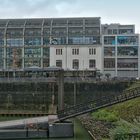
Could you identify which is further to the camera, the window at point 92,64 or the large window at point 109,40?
the large window at point 109,40

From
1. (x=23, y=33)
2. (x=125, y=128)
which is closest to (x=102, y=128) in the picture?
(x=125, y=128)

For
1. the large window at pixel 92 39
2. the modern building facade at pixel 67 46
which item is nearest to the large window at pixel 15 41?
the modern building facade at pixel 67 46

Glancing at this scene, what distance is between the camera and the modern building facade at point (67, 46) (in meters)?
135

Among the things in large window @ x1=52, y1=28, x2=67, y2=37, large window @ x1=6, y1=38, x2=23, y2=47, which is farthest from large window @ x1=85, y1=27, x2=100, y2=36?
large window @ x1=6, y1=38, x2=23, y2=47

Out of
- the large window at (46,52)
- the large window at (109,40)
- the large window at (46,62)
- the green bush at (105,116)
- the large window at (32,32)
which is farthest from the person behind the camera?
the large window at (109,40)

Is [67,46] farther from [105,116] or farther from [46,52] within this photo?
[105,116]

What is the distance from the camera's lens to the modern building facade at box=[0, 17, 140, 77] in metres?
135

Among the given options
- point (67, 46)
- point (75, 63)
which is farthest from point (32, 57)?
point (75, 63)

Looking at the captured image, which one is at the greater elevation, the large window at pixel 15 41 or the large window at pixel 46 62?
the large window at pixel 15 41

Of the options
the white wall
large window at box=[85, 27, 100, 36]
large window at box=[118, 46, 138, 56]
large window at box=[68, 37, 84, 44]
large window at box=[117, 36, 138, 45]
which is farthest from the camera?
large window at box=[117, 36, 138, 45]

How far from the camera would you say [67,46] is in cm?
13450

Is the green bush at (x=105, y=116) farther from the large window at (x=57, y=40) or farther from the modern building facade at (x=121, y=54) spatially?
the modern building facade at (x=121, y=54)

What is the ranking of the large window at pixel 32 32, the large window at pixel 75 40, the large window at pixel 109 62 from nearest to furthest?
the large window at pixel 75 40 < the large window at pixel 32 32 < the large window at pixel 109 62

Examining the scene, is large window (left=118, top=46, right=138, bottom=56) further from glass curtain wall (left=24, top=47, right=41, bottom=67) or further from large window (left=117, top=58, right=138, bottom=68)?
glass curtain wall (left=24, top=47, right=41, bottom=67)
